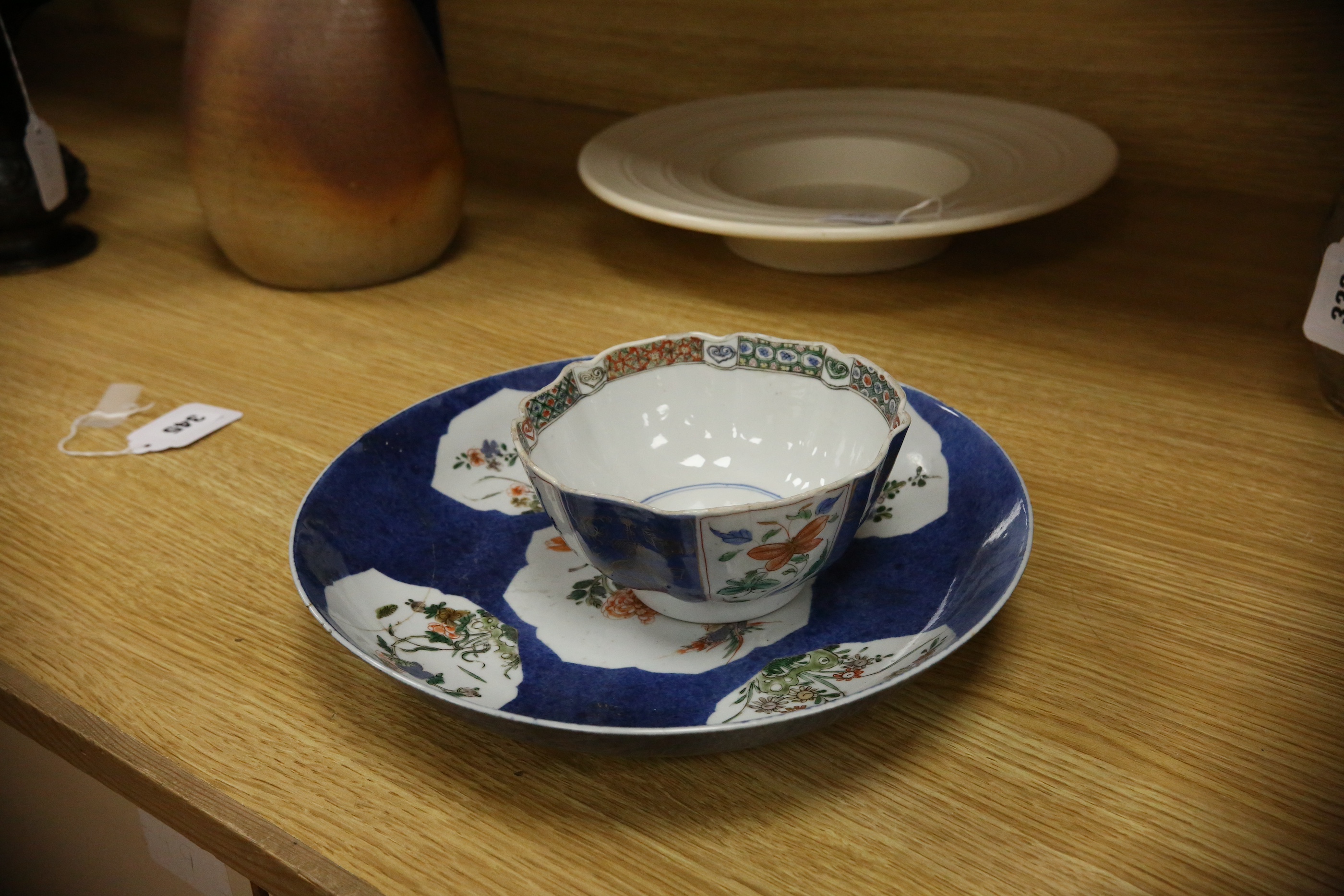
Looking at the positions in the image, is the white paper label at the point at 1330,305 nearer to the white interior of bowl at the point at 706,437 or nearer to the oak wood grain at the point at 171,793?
the white interior of bowl at the point at 706,437

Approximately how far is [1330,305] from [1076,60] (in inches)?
18.0

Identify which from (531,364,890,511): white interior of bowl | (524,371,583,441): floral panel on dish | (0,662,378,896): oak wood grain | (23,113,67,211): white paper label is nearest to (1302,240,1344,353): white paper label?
(531,364,890,511): white interior of bowl

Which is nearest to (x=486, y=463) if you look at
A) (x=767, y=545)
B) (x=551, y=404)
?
(x=551, y=404)

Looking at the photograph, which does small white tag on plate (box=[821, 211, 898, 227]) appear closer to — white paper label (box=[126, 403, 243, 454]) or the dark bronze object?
white paper label (box=[126, 403, 243, 454])

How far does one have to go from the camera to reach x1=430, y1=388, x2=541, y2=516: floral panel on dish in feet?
1.78

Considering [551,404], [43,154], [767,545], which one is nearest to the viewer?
[767,545]

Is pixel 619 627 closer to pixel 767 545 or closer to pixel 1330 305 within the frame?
pixel 767 545

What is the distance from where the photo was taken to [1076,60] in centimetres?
95

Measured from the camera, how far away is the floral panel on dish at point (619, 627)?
439 millimetres

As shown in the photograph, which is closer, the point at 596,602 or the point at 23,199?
the point at 596,602

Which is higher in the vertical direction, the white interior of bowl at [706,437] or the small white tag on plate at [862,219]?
the small white tag on plate at [862,219]

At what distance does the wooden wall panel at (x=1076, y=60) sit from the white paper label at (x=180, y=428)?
2.30 ft

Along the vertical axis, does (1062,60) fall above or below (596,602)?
above

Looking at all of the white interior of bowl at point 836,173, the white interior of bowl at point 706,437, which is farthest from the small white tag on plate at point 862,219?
the white interior of bowl at point 706,437
